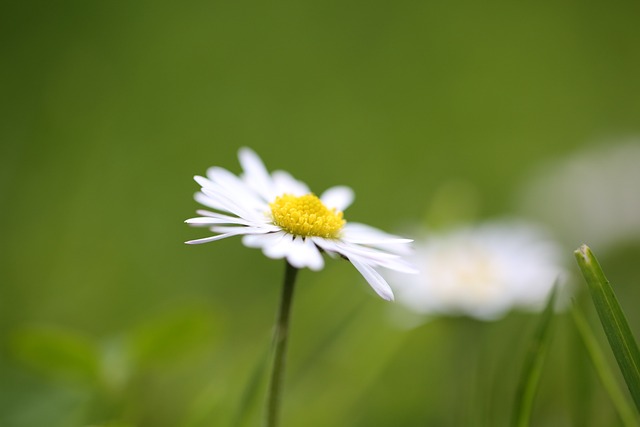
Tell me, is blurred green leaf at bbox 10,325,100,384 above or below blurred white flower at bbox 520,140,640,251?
below

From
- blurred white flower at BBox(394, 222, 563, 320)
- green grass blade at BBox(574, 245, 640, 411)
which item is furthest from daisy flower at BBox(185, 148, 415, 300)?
blurred white flower at BBox(394, 222, 563, 320)

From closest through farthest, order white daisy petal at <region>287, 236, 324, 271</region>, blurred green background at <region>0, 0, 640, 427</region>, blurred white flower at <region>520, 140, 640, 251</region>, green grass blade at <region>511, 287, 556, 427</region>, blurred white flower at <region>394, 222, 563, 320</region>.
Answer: white daisy petal at <region>287, 236, 324, 271</region>
green grass blade at <region>511, 287, 556, 427</region>
blurred green background at <region>0, 0, 640, 427</region>
blurred white flower at <region>394, 222, 563, 320</region>
blurred white flower at <region>520, 140, 640, 251</region>

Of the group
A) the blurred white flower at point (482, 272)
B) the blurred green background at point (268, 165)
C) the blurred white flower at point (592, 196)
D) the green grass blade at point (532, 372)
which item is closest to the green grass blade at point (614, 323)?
the green grass blade at point (532, 372)

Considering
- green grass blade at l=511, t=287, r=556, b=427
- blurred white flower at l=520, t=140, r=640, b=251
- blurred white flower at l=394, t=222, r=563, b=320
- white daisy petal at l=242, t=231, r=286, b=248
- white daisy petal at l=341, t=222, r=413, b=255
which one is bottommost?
green grass blade at l=511, t=287, r=556, b=427

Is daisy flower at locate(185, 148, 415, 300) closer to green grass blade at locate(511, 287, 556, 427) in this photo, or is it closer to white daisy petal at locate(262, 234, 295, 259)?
white daisy petal at locate(262, 234, 295, 259)

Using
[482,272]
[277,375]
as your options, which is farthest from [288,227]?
[482,272]

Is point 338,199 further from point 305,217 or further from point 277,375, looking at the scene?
point 277,375

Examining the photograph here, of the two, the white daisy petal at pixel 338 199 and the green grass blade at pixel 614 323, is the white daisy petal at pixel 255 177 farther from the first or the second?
the green grass blade at pixel 614 323
